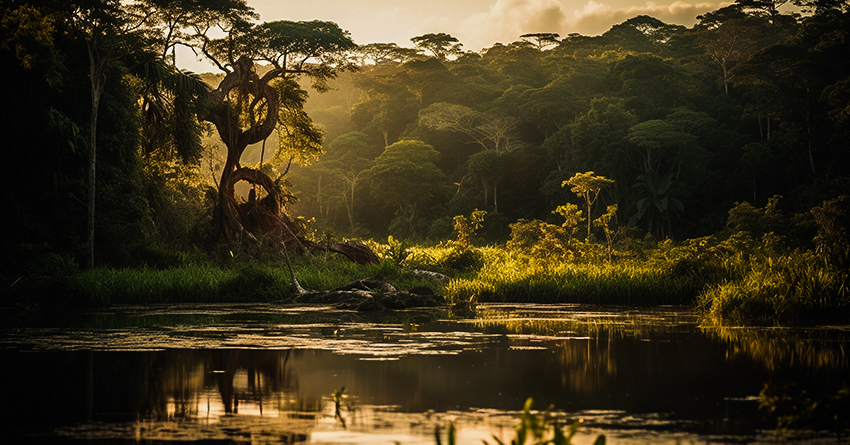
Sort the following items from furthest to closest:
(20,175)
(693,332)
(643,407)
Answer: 1. (20,175)
2. (693,332)
3. (643,407)

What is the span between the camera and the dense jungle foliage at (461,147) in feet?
63.6

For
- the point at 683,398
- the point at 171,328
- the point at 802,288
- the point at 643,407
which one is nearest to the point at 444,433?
the point at 643,407

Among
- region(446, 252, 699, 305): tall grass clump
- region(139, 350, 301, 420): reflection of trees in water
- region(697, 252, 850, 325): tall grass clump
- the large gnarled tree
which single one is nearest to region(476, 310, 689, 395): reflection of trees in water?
region(697, 252, 850, 325): tall grass clump

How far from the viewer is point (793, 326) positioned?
13117 mm

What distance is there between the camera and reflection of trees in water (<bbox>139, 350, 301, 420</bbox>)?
713 centimetres

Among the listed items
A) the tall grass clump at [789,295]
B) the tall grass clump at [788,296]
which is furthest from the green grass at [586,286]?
the tall grass clump at [788,296]

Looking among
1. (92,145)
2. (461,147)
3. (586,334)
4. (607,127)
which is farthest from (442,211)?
(586,334)

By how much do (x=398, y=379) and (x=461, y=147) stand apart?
174 ft

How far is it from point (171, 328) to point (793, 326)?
9338 mm

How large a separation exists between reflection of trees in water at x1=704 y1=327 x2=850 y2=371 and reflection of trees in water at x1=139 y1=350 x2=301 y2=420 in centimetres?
502

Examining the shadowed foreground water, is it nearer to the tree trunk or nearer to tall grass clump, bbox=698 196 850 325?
tall grass clump, bbox=698 196 850 325

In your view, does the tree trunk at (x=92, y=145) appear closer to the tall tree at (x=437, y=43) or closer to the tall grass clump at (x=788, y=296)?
the tall grass clump at (x=788, y=296)

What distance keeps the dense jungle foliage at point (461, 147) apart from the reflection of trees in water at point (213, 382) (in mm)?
8500

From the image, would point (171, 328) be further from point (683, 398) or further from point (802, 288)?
point (802, 288)
